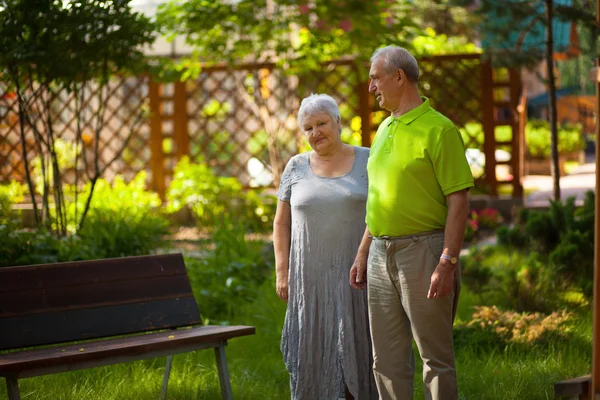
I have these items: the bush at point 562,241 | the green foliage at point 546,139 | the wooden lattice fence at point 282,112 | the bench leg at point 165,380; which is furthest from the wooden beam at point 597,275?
the green foliage at point 546,139

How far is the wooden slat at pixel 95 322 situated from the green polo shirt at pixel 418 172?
146 centimetres

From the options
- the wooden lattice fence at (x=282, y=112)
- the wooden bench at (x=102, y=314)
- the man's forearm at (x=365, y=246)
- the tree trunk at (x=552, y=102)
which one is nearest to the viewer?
the man's forearm at (x=365, y=246)

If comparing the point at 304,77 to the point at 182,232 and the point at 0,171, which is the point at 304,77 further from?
the point at 0,171

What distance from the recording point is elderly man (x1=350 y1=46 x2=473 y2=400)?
3543 millimetres

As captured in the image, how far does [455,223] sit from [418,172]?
9.3 inches

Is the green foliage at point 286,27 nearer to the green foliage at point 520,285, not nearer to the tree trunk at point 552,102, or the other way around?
the tree trunk at point 552,102

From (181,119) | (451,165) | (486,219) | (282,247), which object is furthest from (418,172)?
(181,119)

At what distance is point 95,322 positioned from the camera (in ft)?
14.8

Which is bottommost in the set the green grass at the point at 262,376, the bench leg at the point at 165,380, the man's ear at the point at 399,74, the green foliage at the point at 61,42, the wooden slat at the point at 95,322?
the green grass at the point at 262,376

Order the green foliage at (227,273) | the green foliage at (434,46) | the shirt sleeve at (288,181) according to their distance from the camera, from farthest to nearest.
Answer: the green foliage at (434,46)
the green foliage at (227,273)
the shirt sleeve at (288,181)

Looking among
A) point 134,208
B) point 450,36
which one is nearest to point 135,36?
point 134,208

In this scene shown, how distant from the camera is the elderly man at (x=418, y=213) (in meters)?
3.54

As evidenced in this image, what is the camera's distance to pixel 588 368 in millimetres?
5070

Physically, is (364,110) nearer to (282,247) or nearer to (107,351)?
(282,247)
